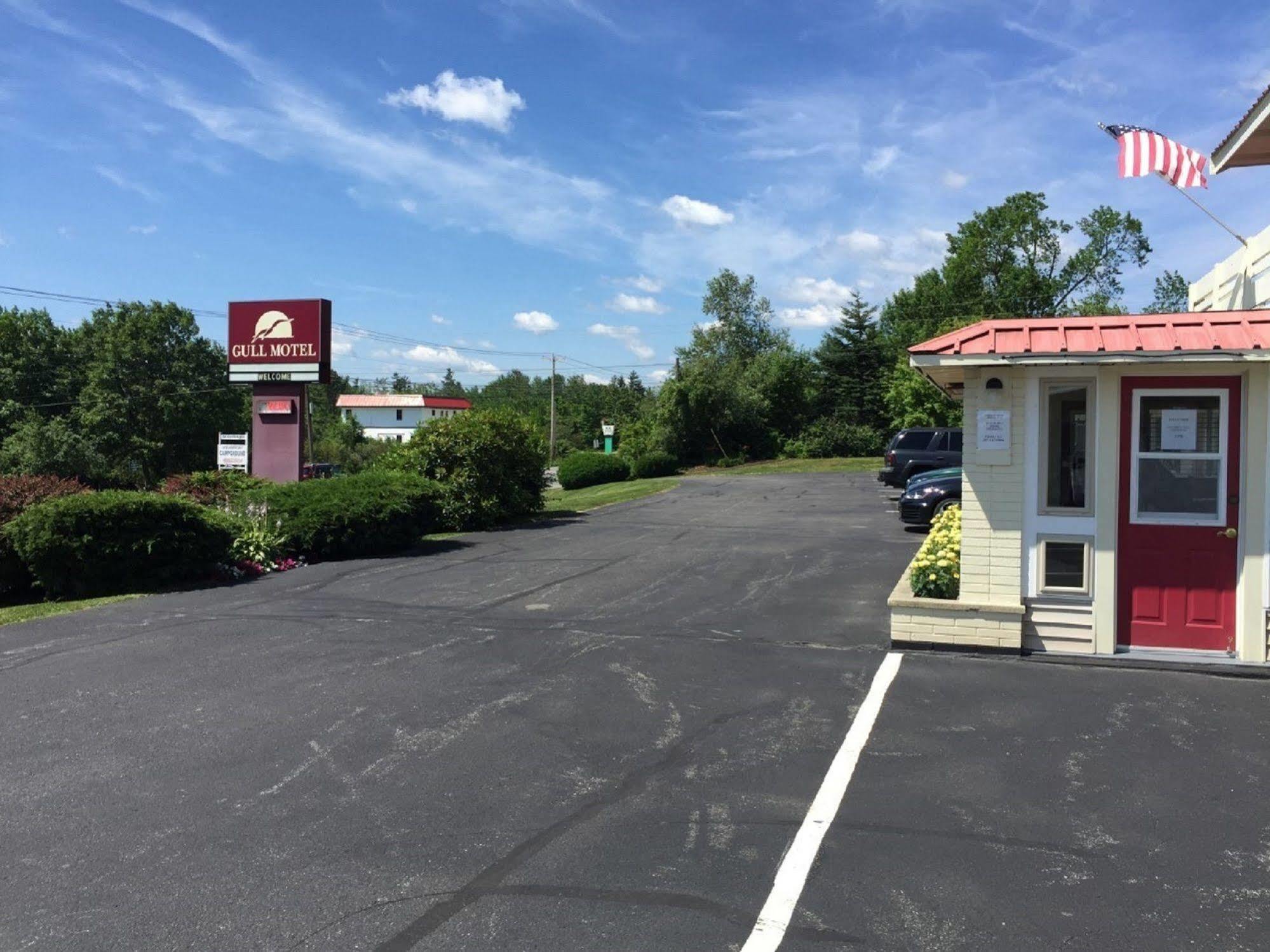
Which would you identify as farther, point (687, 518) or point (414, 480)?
point (687, 518)

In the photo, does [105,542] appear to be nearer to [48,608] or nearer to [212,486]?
[48,608]

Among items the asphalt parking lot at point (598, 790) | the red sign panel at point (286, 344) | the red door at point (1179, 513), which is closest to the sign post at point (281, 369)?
the red sign panel at point (286, 344)

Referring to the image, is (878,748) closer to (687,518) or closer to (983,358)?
(983,358)

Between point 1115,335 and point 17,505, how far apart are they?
551 inches

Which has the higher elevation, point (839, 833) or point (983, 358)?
point (983, 358)

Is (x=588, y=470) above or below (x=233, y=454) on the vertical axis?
below

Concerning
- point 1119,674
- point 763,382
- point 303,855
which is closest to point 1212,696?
point 1119,674

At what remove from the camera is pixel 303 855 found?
4.44 metres

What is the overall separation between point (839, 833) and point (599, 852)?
1187mm

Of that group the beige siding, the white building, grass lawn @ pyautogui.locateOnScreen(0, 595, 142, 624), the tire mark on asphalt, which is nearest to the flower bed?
the beige siding

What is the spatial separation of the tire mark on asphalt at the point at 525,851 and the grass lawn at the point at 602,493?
1920cm

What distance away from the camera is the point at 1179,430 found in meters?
7.96

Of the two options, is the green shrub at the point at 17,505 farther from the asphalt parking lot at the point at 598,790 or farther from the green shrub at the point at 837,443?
the green shrub at the point at 837,443

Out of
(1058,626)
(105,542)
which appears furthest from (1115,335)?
(105,542)
